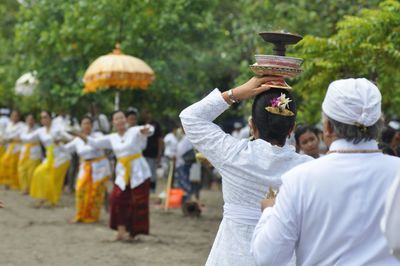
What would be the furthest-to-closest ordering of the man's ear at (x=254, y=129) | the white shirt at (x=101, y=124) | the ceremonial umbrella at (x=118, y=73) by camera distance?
the white shirt at (x=101, y=124) → the ceremonial umbrella at (x=118, y=73) → the man's ear at (x=254, y=129)

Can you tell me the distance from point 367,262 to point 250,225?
1.10 metres

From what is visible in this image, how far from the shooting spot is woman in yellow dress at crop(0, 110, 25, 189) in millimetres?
19781

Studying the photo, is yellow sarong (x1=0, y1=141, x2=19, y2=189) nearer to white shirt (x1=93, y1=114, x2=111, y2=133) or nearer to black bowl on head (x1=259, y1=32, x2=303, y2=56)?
white shirt (x1=93, y1=114, x2=111, y2=133)

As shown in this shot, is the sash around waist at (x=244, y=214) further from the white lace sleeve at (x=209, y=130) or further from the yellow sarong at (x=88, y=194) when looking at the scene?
the yellow sarong at (x=88, y=194)

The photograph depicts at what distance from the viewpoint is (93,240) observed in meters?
11.9

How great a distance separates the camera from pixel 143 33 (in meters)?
16.6

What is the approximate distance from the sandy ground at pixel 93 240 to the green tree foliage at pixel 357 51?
8.60 ft

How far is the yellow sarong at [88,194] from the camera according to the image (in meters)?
13.8

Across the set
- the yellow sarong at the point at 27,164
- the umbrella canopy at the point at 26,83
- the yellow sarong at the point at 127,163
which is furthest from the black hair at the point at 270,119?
the yellow sarong at the point at 27,164

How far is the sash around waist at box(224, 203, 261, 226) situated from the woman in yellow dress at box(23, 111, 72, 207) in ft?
38.7

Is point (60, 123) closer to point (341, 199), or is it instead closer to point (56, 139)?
point (56, 139)

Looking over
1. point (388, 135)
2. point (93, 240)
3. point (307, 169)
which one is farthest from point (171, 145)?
point (307, 169)

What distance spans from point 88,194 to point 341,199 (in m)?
10.8

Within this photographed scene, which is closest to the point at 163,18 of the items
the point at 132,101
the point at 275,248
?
the point at 132,101
